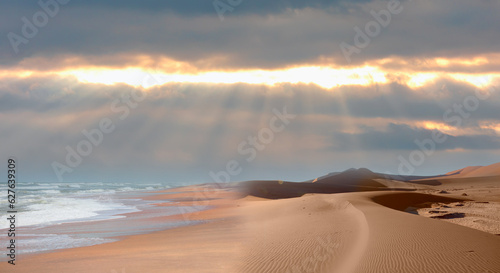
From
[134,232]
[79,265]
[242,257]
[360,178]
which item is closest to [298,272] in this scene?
[242,257]

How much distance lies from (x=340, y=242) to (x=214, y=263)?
5019mm

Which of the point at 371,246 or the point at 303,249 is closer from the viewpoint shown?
the point at 371,246

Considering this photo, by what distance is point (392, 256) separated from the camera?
13.2 metres

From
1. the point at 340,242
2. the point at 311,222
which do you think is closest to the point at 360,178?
the point at 311,222

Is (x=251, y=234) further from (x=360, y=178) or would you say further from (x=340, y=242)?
(x=360, y=178)

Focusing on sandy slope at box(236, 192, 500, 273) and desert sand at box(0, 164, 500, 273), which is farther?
desert sand at box(0, 164, 500, 273)

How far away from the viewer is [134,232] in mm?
22250

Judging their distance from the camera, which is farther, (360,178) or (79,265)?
(360,178)

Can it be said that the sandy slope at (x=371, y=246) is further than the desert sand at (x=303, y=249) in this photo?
No

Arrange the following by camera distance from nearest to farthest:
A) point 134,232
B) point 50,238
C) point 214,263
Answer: point 214,263, point 50,238, point 134,232

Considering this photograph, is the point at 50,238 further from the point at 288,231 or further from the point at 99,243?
the point at 288,231

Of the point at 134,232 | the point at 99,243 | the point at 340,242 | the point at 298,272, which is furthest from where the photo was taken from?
the point at 134,232

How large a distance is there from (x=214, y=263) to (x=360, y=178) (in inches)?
3672

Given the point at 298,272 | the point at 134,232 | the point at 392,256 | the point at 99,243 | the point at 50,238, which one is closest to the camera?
the point at 298,272
